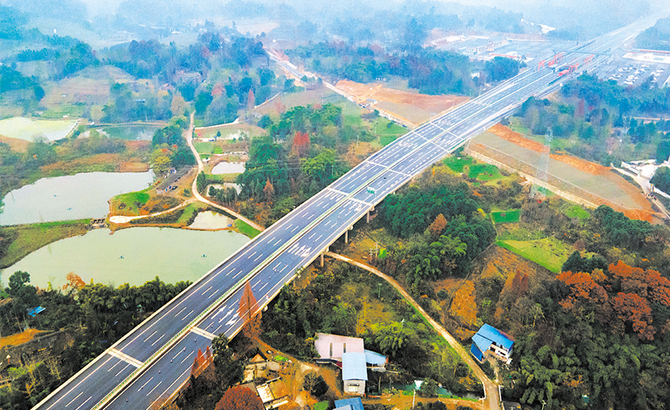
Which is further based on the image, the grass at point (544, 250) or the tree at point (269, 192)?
the tree at point (269, 192)

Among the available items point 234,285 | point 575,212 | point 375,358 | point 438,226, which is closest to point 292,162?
point 438,226

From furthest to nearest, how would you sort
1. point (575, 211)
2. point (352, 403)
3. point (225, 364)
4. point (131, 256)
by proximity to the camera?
1. point (575, 211)
2. point (131, 256)
3. point (225, 364)
4. point (352, 403)

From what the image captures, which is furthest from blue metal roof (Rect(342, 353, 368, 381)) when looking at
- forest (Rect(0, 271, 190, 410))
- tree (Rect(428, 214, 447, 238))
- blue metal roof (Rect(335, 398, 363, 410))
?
tree (Rect(428, 214, 447, 238))

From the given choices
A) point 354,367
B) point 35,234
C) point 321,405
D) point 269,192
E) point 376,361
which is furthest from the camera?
point 269,192

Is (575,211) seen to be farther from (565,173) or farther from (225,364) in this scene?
(225,364)

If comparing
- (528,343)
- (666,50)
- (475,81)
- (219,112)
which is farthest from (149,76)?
(666,50)

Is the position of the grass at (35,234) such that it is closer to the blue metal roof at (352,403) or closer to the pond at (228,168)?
the pond at (228,168)

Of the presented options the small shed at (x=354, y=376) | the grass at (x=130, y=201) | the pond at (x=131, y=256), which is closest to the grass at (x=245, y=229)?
the pond at (x=131, y=256)
